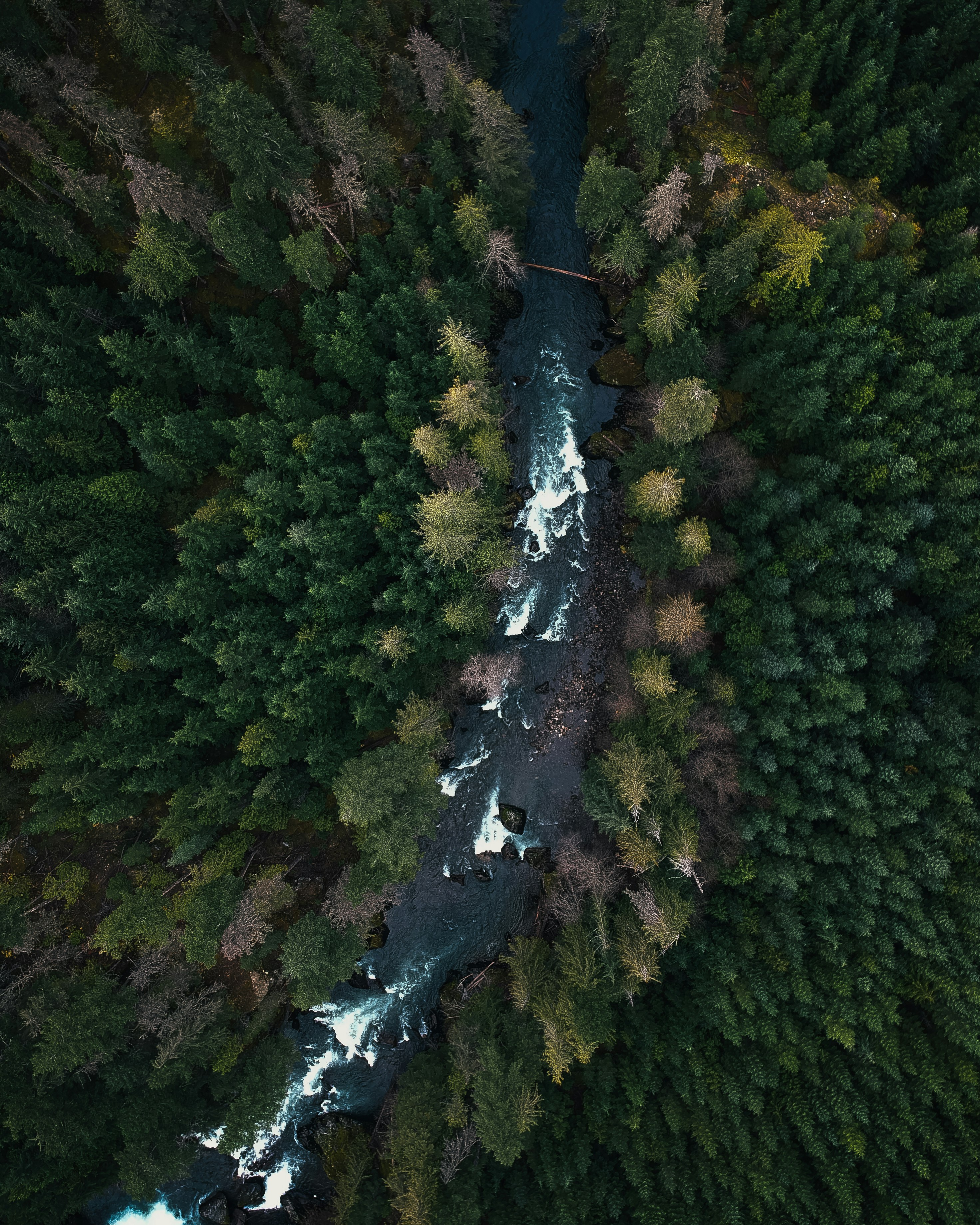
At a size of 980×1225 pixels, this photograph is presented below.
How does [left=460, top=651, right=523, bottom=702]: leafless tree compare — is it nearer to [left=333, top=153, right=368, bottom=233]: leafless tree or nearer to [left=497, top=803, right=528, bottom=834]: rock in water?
[left=497, top=803, right=528, bottom=834]: rock in water

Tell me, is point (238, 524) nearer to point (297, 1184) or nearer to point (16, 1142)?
point (16, 1142)

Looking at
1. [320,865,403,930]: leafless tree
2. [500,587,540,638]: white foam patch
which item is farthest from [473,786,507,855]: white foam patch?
[500,587,540,638]: white foam patch

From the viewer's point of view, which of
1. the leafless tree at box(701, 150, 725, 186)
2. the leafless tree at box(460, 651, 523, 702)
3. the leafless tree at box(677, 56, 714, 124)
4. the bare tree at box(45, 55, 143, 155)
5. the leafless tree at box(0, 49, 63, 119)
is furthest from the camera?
the leafless tree at box(460, 651, 523, 702)

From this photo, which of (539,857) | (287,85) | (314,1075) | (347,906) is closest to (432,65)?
(287,85)

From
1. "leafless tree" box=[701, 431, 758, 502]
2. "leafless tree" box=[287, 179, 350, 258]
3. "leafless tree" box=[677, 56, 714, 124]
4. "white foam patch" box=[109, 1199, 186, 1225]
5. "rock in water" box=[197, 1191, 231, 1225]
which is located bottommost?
"white foam patch" box=[109, 1199, 186, 1225]

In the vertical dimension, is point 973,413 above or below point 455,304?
above

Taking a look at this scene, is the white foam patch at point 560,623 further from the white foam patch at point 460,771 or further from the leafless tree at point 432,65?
the leafless tree at point 432,65

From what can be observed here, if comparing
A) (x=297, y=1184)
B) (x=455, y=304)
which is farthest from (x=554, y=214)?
(x=297, y=1184)
